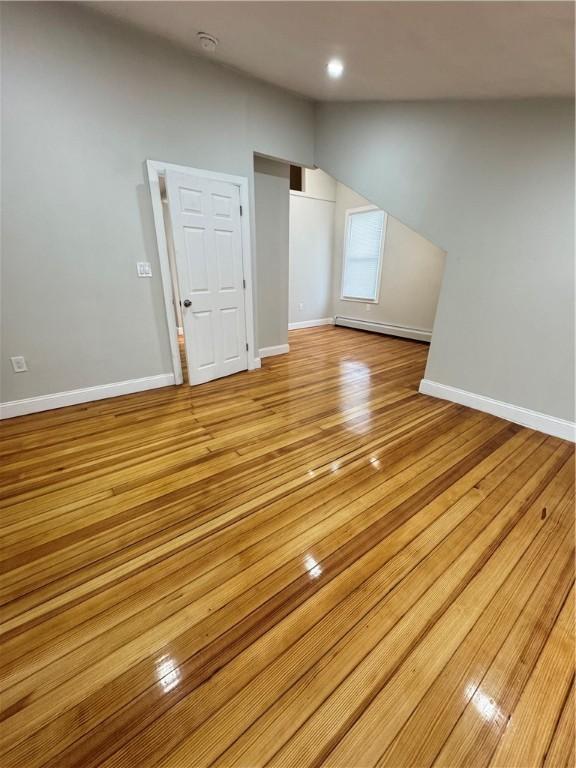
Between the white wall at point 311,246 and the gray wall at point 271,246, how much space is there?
1897mm

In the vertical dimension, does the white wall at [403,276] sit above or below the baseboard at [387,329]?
above

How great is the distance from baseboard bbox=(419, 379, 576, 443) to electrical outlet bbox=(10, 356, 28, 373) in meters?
3.69

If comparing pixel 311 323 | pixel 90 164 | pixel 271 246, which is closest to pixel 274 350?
pixel 271 246

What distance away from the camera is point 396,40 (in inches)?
77.2

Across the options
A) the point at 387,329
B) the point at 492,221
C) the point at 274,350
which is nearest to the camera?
the point at 492,221

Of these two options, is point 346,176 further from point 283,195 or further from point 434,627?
point 434,627

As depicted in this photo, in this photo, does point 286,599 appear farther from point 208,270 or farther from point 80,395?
point 208,270

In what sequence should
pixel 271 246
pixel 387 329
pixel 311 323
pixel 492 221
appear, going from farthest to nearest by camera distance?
pixel 311 323 < pixel 387 329 < pixel 271 246 < pixel 492 221

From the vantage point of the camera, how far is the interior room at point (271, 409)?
103cm

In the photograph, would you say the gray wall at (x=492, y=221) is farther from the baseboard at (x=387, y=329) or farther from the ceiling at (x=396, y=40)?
the baseboard at (x=387, y=329)

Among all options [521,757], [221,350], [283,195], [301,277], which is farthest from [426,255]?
[521,757]

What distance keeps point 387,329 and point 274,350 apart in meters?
2.62

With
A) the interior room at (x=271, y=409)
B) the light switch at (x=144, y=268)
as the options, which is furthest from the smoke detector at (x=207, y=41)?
the light switch at (x=144, y=268)

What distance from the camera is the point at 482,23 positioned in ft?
5.24
